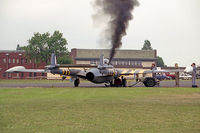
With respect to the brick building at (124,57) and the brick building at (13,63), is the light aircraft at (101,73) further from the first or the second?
the brick building at (124,57)

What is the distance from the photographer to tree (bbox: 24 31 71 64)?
11588 cm

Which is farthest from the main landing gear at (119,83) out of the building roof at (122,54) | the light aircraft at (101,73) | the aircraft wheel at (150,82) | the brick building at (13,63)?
the building roof at (122,54)

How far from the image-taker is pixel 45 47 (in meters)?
118

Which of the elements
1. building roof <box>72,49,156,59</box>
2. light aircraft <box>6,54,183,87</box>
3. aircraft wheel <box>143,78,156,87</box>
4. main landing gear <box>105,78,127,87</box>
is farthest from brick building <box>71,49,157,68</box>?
aircraft wheel <box>143,78,156,87</box>

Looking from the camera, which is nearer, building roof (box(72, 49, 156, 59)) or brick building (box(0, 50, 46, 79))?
brick building (box(0, 50, 46, 79))

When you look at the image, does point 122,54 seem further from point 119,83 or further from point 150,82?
point 150,82

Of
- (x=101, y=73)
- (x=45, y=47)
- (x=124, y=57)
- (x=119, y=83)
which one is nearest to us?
(x=101, y=73)

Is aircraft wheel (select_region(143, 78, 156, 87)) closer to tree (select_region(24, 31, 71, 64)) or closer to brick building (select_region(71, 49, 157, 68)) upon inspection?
tree (select_region(24, 31, 71, 64))

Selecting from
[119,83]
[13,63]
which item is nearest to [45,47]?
[13,63]

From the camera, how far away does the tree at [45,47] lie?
4562 inches

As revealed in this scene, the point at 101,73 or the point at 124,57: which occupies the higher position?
the point at 124,57

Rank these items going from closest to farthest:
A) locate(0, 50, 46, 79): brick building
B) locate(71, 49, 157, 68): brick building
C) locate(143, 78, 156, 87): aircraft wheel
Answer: locate(143, 78, 156, 87): aircraft wheel
locate(0, 50, 46, 79): brick building
locate(71, 49, 157, 68): brick building

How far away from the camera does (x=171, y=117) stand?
12727mm

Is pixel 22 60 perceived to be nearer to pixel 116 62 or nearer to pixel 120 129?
pixel 116 62
